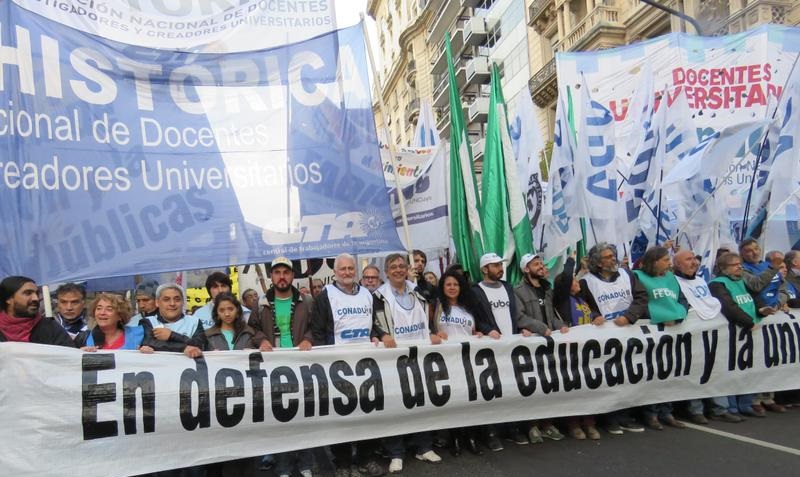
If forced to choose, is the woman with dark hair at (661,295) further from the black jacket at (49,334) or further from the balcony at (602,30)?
the balcony at (602,30)

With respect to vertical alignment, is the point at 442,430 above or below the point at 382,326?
below

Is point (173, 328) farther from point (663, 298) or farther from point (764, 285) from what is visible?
point (764, 285)

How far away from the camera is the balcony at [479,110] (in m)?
35.2

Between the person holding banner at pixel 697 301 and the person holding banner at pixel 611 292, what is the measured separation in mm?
428

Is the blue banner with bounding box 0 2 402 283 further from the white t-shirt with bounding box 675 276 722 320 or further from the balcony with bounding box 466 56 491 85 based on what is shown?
the balcony with bounding box 466 56 491 85

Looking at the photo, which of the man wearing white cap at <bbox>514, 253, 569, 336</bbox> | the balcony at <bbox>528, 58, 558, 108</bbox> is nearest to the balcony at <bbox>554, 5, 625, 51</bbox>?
the balcony at <bbox>528, 58, 558, 108</bbox>

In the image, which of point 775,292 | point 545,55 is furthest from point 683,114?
point 545,55

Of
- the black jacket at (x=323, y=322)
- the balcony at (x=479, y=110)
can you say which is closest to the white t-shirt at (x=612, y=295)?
the black jacket at (x=323, y=322)

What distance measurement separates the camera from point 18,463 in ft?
10.6

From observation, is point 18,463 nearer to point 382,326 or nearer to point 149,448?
point 149,448

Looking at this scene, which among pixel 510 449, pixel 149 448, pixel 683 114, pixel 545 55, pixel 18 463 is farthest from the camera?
pixel 545 55

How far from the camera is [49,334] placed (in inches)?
142

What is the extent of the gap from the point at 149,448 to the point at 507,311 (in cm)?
276

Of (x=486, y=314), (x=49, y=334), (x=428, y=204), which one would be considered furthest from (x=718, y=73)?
(x=49, y=334)
